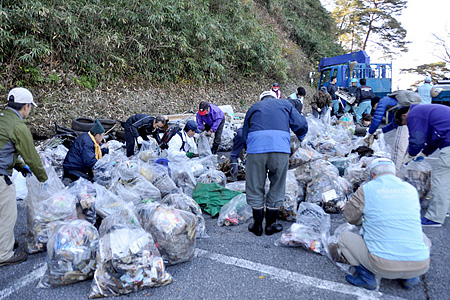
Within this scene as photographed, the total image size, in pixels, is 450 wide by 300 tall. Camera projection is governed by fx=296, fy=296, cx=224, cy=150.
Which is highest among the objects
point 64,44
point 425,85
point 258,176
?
point 64,44

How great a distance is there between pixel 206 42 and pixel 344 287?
10272 mm

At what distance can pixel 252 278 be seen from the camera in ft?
8.03

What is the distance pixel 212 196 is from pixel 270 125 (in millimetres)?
1390

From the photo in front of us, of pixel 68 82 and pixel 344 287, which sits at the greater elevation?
pixel 68 82

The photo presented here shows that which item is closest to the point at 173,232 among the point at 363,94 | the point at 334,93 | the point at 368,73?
the point at 334,93

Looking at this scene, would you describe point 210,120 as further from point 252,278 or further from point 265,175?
point 252,278

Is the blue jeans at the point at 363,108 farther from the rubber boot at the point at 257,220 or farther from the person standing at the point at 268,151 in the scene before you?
the rubber boot at the point at 257,220

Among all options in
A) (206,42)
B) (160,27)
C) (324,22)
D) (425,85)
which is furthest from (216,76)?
(324,22)

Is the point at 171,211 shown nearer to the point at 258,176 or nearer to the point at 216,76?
the point at 258,176

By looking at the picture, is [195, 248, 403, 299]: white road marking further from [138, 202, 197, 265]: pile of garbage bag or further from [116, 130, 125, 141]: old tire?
[116, 130, 125, 141]: old tire

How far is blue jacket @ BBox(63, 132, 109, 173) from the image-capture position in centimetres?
393

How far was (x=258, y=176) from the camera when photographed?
3.08 metres

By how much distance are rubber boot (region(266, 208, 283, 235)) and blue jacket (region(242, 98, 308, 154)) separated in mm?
675

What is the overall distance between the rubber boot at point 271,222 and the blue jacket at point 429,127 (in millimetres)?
1735
